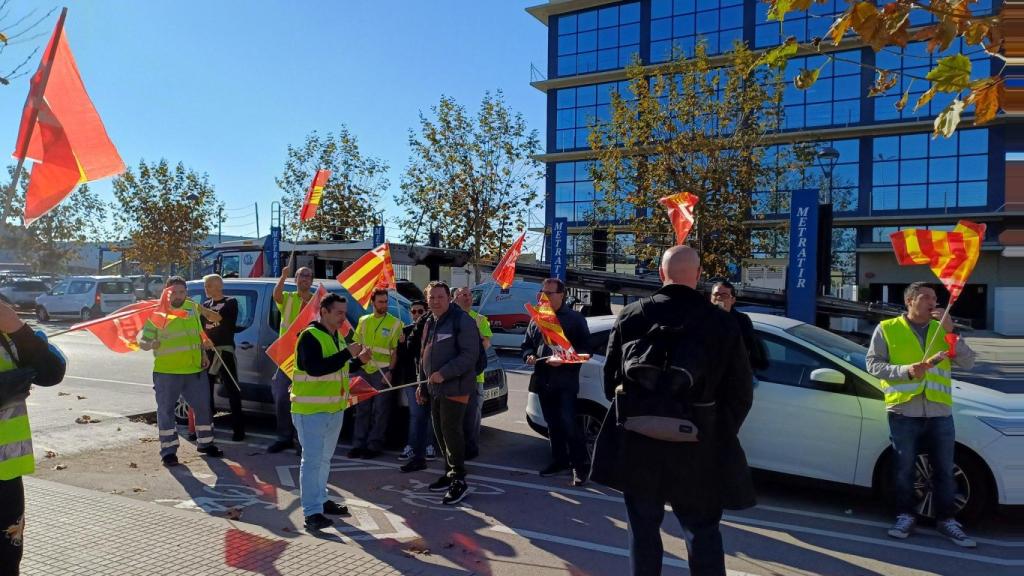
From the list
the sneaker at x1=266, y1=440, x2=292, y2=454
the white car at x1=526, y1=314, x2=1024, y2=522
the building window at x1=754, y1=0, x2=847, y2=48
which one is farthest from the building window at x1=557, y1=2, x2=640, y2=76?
the white car at x1=526, y1=314, x2=1024, y2=522

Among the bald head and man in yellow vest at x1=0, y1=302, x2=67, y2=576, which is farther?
the bald head

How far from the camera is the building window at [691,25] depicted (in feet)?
117

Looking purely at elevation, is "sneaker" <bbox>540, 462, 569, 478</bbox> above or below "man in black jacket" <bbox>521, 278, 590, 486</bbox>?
below

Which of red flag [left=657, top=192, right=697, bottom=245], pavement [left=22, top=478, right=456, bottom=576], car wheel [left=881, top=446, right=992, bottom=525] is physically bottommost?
pavement [left=22, top=478, right=456, bottom=576]

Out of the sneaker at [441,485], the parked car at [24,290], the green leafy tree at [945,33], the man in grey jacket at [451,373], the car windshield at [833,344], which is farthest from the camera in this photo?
the parked car at [24,290]

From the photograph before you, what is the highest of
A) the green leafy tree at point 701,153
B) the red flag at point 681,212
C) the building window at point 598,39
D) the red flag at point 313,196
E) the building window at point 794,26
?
the building window at point 598,39

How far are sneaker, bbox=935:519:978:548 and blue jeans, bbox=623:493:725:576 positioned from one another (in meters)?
2.69

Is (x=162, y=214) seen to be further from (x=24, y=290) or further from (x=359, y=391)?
(x=359, y=391)

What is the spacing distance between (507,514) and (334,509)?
1354 millimetres

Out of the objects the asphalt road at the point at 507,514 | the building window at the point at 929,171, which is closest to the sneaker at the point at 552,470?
the asphalt road at the point at 507,514

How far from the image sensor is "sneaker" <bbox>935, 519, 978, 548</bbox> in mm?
5020

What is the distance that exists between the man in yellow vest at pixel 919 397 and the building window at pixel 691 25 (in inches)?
1282

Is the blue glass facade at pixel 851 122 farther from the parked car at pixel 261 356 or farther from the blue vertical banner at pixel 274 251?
the parked car at pixel 261 356

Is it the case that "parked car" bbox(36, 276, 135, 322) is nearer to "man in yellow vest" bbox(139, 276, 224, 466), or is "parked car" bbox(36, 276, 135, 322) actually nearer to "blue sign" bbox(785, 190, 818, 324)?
"man in yellow vest" bbox(139, 276, 224, 466)
